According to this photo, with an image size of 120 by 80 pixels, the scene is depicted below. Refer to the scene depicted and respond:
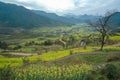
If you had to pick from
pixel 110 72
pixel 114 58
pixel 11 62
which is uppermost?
pixel 110 72

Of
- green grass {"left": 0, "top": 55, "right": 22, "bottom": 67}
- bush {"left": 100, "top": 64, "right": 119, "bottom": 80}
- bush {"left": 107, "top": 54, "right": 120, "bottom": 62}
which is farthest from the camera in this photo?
green grass {"left": 0, "top": 55, "right": 22, "bottom": 67}

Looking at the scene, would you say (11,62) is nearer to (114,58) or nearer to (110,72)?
(114,58)

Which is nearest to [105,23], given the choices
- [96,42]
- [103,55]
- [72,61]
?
[103,55]

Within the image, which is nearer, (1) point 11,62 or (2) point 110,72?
(2) point 110,72

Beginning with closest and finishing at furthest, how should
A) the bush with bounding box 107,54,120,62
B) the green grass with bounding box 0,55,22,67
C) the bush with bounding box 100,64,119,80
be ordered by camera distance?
the bush with bounding box 100,64,119,80 < the bush with bounding box 107,54,120,62 < the green grass with bounding box 0,55,22,67

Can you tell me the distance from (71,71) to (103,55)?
14.2m

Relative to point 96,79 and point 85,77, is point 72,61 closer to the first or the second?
point 85,77

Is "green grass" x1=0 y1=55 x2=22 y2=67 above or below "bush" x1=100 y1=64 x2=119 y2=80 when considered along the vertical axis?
below

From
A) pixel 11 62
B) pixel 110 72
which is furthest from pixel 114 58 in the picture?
pixel 11 62

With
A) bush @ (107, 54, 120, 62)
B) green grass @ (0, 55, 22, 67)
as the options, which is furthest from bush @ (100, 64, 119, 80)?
green grass @ (0, 55, 22, 67)

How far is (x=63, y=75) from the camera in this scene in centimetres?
2686

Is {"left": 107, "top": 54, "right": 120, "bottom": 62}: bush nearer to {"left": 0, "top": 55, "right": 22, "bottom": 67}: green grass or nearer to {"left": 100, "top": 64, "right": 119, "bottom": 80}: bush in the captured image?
{"left": 100, "top": 64, "right": 119, "bottom": 80}: bush

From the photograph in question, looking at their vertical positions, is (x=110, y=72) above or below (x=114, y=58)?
above

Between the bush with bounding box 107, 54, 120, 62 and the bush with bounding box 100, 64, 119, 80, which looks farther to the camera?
the bush with bounding box 107, 54, 120, 62
